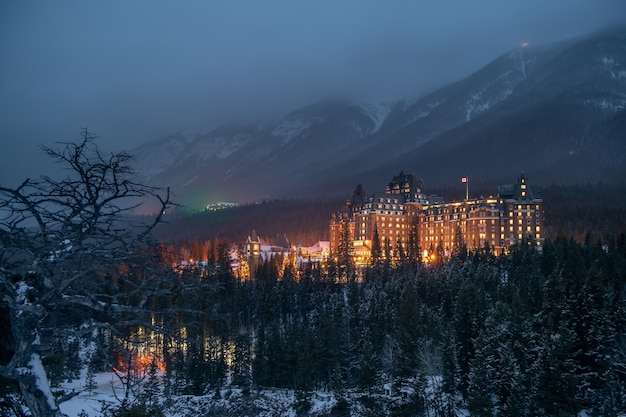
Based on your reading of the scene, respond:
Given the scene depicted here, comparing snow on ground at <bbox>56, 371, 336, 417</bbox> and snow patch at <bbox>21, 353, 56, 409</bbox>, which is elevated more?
snow patch at <bbox>21, 353, 56, 409</bbox>

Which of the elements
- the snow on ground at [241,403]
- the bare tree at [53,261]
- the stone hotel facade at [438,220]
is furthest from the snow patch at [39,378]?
the stone hotel facade at [438,220]

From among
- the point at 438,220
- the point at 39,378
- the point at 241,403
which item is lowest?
the point at 241,403

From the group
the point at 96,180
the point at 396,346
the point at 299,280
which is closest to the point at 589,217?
the point at 299,280

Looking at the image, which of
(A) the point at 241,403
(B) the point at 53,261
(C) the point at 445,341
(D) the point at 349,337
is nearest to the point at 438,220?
(D) the point at 349,337

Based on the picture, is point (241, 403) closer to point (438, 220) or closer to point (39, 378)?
point (39, 378)

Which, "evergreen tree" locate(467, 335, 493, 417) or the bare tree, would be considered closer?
the bare tree

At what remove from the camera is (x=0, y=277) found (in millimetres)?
11062

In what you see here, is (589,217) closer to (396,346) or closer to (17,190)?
(396,346)

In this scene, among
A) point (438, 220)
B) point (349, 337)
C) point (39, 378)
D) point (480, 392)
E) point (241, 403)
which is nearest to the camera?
point (39, 378)

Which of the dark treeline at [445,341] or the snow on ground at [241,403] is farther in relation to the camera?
the snow on ground at [241,403]

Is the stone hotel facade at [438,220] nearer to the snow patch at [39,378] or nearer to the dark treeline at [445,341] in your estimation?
the dark treeline at [445,341]

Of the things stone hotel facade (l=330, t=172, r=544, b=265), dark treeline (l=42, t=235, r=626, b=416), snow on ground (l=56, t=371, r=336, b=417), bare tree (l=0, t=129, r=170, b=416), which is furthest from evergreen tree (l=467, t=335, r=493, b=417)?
stone hotel facade (l=330, t=172, r=544, b=265)

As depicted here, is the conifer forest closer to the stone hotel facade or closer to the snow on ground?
the snow on ground

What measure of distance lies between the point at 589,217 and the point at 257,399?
147 meters
